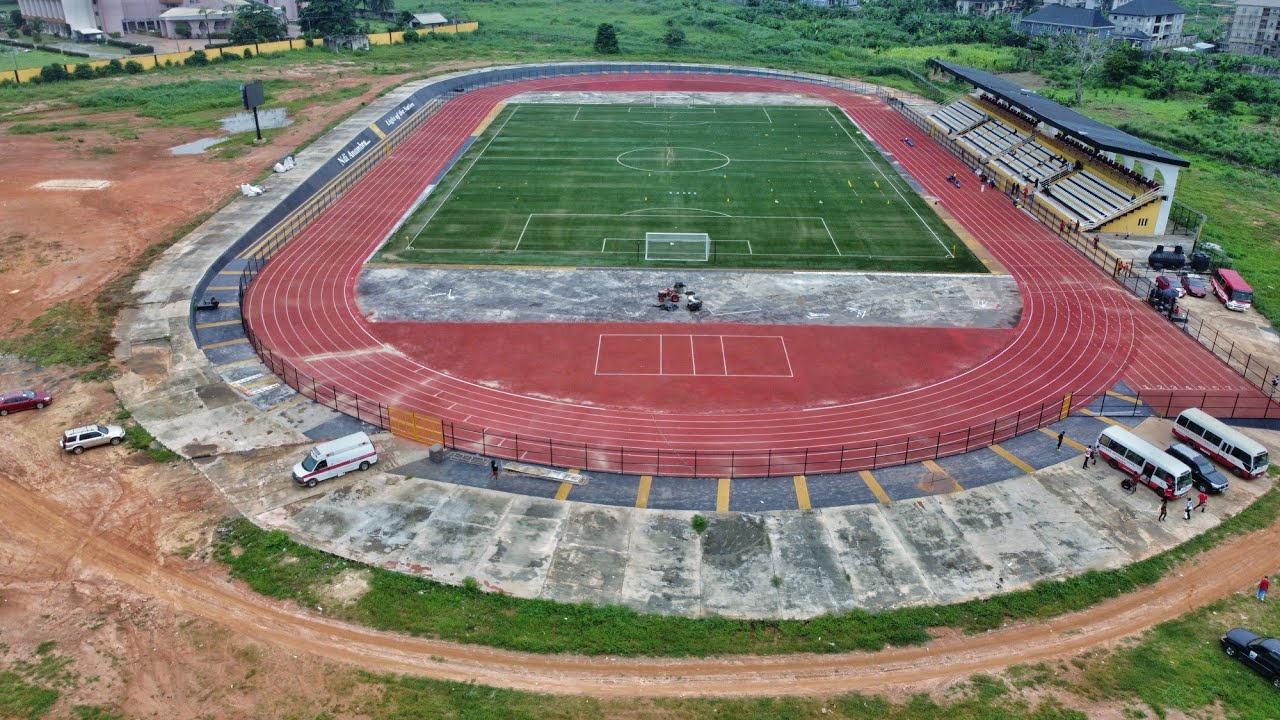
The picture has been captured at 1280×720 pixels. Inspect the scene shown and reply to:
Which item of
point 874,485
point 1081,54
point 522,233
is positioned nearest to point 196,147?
point 522,233

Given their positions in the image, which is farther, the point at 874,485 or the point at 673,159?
the point at 673,159

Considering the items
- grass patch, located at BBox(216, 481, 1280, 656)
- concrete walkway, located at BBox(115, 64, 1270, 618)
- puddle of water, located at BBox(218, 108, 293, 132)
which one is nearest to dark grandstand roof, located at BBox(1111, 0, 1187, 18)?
puddle of water, located at BBox(218, 108, 293, 132)

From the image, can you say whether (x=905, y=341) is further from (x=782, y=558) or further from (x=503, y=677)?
(x=503, y=677)

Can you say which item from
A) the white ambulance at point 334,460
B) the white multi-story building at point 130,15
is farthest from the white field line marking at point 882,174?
the white multi-story building at point 130,15

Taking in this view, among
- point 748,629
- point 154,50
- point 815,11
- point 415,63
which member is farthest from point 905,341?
point 815,11

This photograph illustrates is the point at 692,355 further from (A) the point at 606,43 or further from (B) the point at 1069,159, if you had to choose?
(A) the point at 606,43

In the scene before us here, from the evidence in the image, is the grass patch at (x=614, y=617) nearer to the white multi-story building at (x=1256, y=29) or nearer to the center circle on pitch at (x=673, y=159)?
the center circle on pitch at (x=673, y=159)

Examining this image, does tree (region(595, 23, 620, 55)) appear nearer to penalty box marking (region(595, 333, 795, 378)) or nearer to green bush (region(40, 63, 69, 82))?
green bush (region(40, 63, 69, 82))
